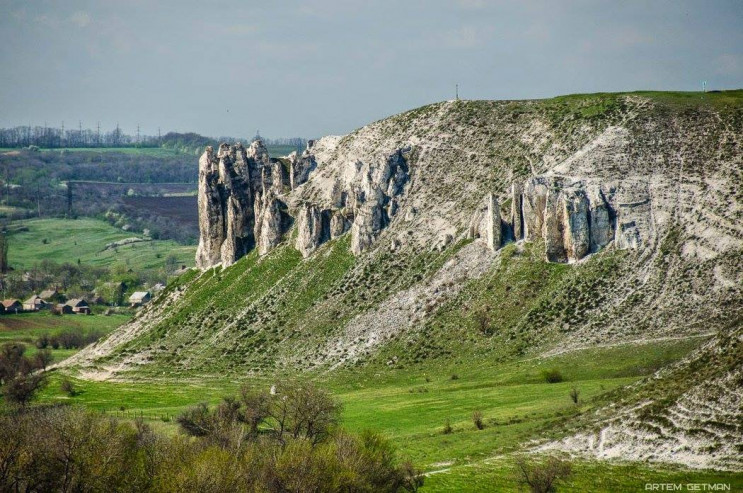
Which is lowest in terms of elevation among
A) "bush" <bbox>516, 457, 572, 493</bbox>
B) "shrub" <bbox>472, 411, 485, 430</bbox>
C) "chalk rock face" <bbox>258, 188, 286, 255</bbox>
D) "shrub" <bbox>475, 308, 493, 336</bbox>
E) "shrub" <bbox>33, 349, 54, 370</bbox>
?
"shrub" <bbox>33, 349, 54, 370</bbox>

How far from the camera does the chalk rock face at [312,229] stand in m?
186

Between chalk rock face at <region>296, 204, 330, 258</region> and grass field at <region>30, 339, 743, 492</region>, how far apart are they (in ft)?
130

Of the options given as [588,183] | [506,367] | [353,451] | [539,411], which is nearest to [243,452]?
[353,451]

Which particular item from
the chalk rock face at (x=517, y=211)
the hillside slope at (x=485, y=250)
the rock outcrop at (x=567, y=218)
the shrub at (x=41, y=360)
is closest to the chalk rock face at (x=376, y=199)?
the hillside slope at (x=485, y=250)

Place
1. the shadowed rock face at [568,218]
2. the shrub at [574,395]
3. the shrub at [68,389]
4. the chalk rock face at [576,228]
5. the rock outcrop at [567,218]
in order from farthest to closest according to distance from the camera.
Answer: the shrub at [68,389] → the shadowed rock face at [568,218] → the rock outcrop at [567,218] → the chalk rock face at [576,228] → the shrub at [574,395]

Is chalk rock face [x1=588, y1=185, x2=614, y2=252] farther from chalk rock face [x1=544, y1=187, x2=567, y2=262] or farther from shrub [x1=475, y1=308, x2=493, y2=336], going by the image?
shrub [x1=475, y1=308, x2=493, y2=336]

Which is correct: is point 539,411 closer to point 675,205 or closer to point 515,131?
point 675,205

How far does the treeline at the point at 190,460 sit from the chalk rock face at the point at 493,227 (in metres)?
74.6

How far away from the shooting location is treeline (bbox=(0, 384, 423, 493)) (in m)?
68.4

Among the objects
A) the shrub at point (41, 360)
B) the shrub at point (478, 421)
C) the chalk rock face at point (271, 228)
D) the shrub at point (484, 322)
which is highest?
the chalk rock face at point (271, 228)

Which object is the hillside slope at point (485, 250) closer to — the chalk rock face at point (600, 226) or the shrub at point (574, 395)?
the chalk rock face at point (600, 226)

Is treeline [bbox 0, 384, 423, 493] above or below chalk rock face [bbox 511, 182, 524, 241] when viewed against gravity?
below

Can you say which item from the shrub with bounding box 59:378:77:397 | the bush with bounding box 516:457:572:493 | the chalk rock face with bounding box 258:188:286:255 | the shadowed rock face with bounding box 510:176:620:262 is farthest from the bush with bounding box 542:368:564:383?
the chalk rock face with bounding box 258:188:286:255

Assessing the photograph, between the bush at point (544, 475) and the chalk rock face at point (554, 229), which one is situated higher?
the chalk rock face at point (554, 229)
